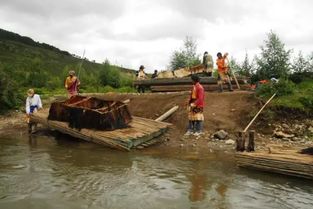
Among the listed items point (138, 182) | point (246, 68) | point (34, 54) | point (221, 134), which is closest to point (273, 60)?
point (246, 68)

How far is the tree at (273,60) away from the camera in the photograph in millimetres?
21708

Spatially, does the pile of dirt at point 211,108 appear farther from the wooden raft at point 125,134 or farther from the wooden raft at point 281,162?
the wooden raft at point 281,162

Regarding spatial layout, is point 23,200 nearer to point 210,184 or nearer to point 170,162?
point 210,184

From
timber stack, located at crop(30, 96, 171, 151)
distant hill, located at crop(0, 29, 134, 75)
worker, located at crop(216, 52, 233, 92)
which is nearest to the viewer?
timber stack, located at crop(30, 96, 171, 151)

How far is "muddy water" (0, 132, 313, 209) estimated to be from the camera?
23.3 ft

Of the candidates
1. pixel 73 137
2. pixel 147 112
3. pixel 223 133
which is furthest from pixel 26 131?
pixel 223 133

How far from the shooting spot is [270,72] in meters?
22.0

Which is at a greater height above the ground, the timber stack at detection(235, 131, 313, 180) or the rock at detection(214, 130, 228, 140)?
the rock at detection(214, 130, 228, 140)

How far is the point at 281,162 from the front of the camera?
876 centimetres

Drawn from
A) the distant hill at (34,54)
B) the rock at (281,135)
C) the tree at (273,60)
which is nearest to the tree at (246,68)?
the tree at (273,60)

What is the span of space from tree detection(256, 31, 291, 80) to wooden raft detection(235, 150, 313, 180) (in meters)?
12.6

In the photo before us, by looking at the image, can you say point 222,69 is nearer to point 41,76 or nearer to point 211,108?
point 211,108

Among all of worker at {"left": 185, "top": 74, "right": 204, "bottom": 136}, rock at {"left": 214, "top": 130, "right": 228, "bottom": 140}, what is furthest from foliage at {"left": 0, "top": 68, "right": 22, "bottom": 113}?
rock at {"left": 214, "top": 130, "right": 228, "bottom": 140}

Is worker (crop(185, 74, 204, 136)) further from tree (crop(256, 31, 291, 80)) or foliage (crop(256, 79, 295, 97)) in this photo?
tree (crop(256, 31, 291, 80))
